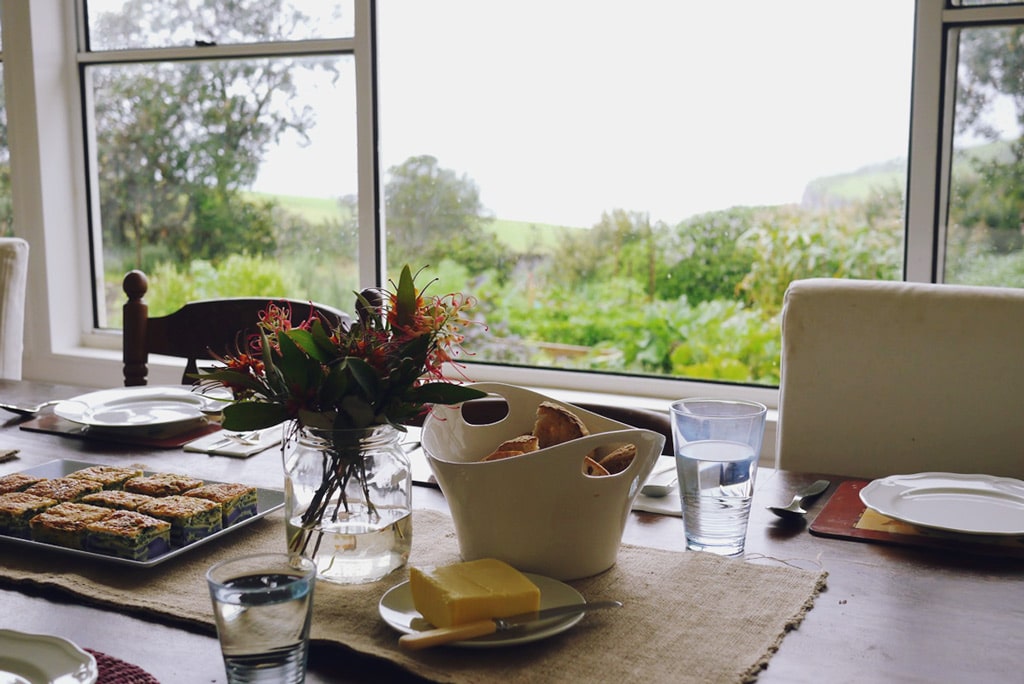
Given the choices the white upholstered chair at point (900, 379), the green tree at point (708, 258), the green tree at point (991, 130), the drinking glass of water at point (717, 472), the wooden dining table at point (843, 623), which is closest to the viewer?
the wooden dining table at point (843, 623)

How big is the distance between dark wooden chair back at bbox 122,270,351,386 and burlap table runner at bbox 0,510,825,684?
94 cm

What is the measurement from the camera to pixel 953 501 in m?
1.24

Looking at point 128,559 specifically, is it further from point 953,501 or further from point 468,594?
point 953,501

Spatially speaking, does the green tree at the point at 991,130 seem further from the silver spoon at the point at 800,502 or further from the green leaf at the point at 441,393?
the green leaf at the point at 441,393

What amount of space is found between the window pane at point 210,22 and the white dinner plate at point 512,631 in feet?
7.55

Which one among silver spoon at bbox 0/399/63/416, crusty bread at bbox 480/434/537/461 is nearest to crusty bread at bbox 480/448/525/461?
crusty bread at bbox 480/434/537/461

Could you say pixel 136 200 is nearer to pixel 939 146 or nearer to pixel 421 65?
pixel 421 65

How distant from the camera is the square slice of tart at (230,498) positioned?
113 cm

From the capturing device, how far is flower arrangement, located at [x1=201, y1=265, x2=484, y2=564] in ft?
3.22

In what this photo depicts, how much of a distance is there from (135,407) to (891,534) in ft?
3.93

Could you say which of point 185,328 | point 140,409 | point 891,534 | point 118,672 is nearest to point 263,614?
point 118,672

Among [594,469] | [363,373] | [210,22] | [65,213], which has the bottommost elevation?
[594,469]

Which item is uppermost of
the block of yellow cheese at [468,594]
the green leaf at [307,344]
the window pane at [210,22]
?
the window pane at [210,22]

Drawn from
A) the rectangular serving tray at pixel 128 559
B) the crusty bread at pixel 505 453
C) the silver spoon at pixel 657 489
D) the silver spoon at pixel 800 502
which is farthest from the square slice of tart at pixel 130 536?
the silver spoon at pixel 800 502
